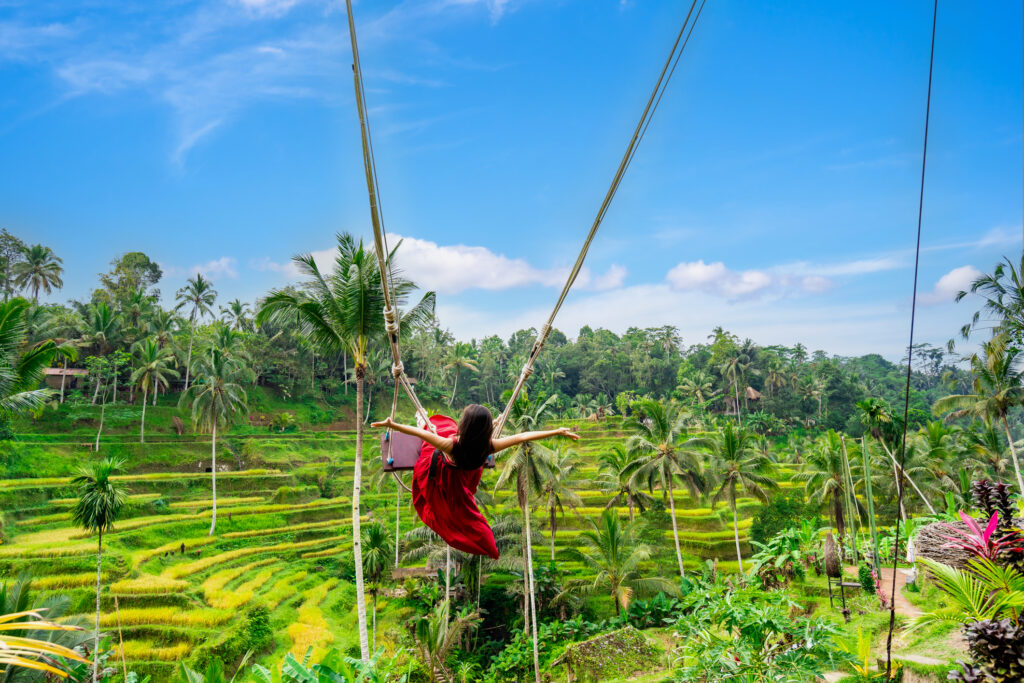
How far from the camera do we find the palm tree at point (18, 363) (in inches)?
261

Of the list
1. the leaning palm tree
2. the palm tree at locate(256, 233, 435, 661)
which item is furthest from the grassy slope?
the palm tree at locate(256, 233, 435, 661)

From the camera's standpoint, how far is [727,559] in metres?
20.9

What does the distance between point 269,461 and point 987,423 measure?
100 ft

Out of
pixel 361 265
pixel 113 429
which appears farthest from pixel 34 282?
pixel 361 265

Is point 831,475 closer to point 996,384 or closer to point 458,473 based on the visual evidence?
point 996,384

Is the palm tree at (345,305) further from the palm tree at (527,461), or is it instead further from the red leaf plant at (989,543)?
the red leaf plant at (989,543)

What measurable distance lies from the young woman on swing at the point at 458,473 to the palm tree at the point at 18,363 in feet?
22.1

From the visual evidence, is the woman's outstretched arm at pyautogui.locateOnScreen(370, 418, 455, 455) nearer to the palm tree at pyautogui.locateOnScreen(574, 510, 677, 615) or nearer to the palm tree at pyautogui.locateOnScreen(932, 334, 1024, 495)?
the palm tree at pyautogui.locateOnScreen(574, 510, 677, 615)

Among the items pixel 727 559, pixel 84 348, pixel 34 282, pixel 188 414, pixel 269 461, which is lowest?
pixel 727 559

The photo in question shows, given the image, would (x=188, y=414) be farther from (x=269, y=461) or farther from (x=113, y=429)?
(x=269, y=461)

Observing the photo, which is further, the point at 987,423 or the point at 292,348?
the point at 292,348

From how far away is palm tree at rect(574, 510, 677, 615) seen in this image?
15812mm

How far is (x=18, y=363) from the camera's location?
7.37 meters

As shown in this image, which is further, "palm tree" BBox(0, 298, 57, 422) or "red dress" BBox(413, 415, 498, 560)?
"palm tree" BBox(0, 298, 57, 422)
